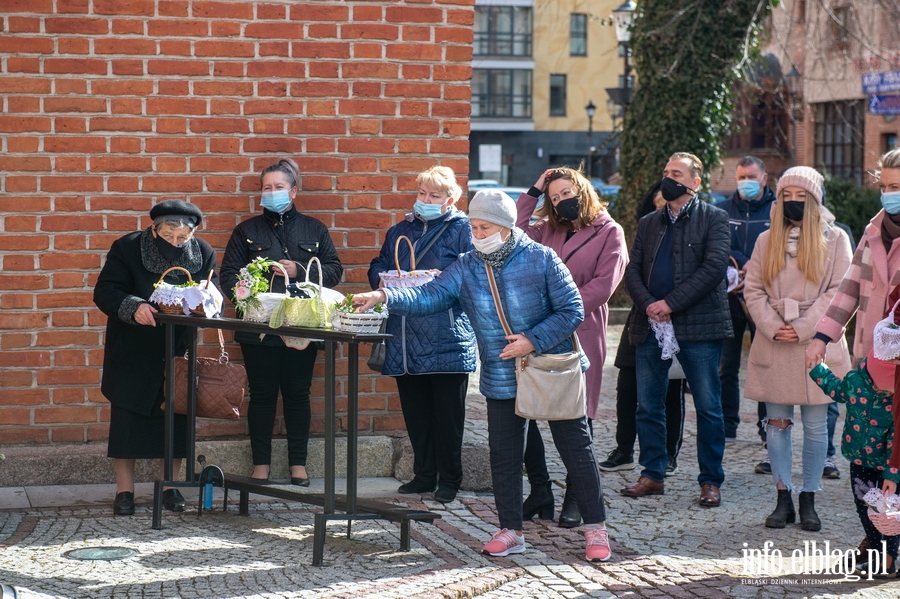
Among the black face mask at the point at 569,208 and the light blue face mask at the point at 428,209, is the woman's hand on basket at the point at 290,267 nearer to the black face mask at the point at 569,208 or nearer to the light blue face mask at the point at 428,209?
the light blue face mask at the point at 428,209

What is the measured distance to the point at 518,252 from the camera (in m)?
5.38

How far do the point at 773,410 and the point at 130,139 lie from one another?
153 inches

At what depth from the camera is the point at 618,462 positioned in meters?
7.63

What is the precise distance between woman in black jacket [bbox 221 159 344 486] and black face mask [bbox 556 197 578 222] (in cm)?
128

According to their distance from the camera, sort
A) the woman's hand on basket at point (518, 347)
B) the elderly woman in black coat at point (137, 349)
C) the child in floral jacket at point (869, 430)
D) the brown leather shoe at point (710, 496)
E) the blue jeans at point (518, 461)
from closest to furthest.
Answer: the child in floral jacket at point (869, 430) → the woman's hand on basket at point (518, 347) → the blue jeans at point (518, 461) → the elderly woman in black coat at point (137, 349) → the brown leather shoe at point (710, 496)

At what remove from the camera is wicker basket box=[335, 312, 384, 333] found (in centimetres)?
514

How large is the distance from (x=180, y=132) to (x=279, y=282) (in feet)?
3.59

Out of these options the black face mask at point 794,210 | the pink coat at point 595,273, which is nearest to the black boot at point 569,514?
the pink coat at point 595,273

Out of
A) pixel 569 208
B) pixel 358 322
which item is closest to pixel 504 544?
pixel 358 322

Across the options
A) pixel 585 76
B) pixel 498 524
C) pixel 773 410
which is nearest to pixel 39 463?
pixel 498 524

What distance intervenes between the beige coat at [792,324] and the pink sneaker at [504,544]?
1724mm

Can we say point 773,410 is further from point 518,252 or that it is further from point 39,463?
point 39,463

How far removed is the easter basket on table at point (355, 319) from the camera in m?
5.14

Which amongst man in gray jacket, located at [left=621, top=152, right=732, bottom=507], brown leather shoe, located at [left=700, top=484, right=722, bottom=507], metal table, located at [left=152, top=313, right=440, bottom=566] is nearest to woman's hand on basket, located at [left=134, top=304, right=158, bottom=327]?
metal table, located at [left=152, top=313, right=440, bottom=566]
